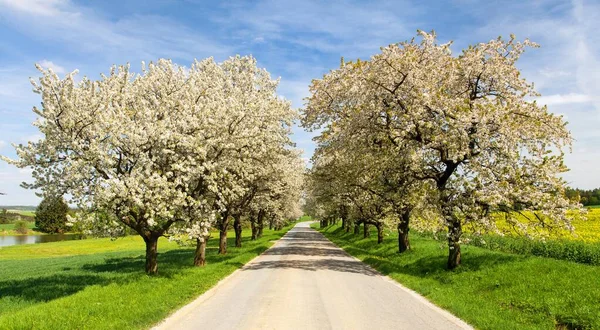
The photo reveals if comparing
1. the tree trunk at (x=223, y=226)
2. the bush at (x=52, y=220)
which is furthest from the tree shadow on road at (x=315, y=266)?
the bush at (x=52, y=220)

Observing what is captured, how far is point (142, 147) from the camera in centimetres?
1834

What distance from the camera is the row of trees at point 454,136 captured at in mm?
19750

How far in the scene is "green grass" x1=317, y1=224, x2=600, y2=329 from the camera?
12086mm

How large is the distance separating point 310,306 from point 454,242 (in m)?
10.0

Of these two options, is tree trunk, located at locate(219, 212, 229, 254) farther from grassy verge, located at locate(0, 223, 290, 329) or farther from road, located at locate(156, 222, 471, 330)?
road, located at locate(156, 222, 471, 330)

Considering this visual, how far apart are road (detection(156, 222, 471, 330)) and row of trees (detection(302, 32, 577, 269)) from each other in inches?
227

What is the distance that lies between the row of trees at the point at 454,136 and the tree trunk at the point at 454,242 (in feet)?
0.17

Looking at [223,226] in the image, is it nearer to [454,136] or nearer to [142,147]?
[142,147]

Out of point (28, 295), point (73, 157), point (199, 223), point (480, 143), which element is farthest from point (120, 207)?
point (480, 143)

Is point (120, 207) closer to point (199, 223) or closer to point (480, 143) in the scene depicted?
point (199, 223)

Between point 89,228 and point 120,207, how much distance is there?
1.62 m

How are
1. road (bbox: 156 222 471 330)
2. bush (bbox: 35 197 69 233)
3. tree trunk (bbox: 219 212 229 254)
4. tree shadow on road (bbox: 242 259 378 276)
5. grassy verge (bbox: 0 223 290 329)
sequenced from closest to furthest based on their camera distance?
grassy verge (bbox: 0 223 290 329) → road (bbox: 156 222 471 330) → tree shadow on road (bbox: 242 259 378 276) → tree trunk (bbox: 219 212 229 254) → bush (bbox: 35 197 69 233)

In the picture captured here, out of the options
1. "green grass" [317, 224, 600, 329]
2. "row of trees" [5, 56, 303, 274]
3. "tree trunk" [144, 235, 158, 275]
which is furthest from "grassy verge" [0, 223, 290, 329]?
"green grass" [317, 224, 600, 329]

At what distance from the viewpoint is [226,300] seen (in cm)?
1495
